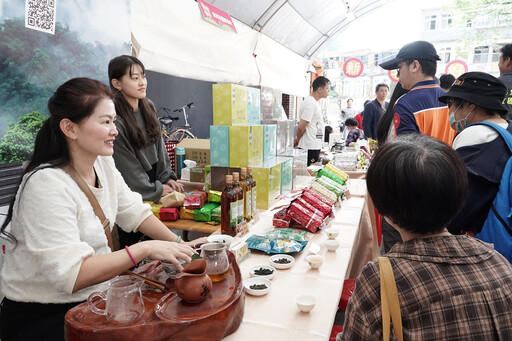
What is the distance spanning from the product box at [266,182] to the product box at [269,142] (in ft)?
0.41

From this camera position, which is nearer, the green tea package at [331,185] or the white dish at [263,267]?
the white dish at [263,267]

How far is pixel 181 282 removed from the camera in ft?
3.37

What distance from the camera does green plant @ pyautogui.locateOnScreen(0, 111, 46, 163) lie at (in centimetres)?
216

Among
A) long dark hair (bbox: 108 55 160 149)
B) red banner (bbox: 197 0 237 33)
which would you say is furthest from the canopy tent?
long dark hair (bbox: 108 55 160 149)

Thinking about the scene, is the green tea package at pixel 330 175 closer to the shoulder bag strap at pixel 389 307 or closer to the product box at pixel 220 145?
the product box at pixel 220 145

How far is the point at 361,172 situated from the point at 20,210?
355 cm

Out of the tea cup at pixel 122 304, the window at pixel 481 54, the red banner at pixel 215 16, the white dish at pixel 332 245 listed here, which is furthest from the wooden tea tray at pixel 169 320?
the window at pixel 481 54

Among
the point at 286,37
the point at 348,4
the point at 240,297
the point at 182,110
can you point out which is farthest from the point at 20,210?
the point at 348,4

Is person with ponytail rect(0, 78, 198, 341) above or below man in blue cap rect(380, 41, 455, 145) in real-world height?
below

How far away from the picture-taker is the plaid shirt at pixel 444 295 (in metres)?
0.82

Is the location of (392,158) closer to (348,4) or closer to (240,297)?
(240,297)

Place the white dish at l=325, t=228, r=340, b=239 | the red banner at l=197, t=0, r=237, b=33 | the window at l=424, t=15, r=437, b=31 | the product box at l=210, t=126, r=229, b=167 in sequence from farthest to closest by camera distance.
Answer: the window at l=424, t=15, r=437, b=31 → the red banner at l=197, t=0, r=237, b=33 → the product box at l=210, t=126, r=229, b=167 → the white dish at l=325, t=228, r=340, b=239

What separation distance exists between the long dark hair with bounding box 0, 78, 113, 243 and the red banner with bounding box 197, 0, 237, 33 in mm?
2370

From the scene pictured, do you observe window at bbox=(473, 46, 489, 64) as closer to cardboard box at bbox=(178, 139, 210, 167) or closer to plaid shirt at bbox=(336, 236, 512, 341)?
cardboard box at bbox=(178, 139, 210, 167)
